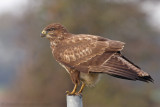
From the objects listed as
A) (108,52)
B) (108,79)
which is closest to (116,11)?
(108,79)

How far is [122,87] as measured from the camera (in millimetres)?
30078

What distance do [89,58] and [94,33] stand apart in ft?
69.9

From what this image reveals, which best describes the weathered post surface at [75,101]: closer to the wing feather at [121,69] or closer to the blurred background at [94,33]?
the wing feather at [121,69]

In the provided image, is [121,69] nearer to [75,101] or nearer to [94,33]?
[75,101]

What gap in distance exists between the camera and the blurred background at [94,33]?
1161 inches

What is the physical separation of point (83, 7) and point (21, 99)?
7.74m

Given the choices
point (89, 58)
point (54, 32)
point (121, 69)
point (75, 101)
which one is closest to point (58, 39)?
point (54, 32)

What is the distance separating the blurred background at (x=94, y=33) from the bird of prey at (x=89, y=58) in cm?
1972

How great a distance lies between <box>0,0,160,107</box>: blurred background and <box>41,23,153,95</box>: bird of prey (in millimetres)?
19720

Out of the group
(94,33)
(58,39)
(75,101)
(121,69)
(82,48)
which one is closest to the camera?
(75,101)

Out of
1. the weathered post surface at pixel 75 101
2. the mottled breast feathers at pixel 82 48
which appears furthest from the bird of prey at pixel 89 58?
the weathered post surface at pixel 75 101

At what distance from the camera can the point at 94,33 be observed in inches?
1178

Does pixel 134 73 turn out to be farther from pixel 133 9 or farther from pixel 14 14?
pixel 14 14

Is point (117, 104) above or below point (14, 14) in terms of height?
below
